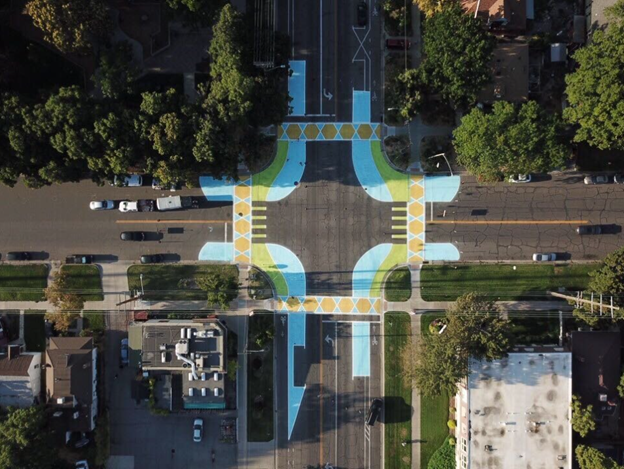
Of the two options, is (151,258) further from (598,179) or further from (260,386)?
(598,179)

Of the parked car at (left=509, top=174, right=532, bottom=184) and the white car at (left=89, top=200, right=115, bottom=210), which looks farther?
the white car at (left=89, top=200, right=115, bottom=210)

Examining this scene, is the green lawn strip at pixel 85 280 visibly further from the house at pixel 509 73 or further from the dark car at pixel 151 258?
the house at pixel 509 73

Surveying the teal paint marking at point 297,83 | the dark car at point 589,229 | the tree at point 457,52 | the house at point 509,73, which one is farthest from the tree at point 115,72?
the dark car at point 589,229

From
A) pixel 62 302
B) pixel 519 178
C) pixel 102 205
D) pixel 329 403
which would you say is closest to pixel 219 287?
pixel 102 205

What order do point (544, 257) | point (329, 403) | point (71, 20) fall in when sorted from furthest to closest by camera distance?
point (329, 403) < point (544, 257) < point (71, 20)

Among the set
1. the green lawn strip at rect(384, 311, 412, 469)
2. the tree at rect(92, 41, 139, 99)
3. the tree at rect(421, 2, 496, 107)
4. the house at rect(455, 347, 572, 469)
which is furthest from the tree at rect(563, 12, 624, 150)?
the tree at rect(92, 41, 139, 99)

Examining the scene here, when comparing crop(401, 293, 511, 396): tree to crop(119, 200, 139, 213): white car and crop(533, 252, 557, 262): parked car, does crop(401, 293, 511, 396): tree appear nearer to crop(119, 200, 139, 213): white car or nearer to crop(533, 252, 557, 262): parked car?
crop(533, 252, 557, 262): parked car

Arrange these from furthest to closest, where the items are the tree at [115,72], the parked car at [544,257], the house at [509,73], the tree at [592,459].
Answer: the parked car at [544,257] < the house at [509,73] < the tree at [592,459] < the tree at [115,72]
